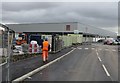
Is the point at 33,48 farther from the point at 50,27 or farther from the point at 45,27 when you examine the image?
the point at 45,27

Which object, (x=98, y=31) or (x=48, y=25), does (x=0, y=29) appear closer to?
(x=48, y=25)

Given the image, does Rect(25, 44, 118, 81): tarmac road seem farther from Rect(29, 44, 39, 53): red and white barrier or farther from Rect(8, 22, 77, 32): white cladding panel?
Rect(8, 22, 77, 32): white cladding panel

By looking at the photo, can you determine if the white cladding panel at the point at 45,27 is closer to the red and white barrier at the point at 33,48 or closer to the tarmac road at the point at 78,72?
the red and white barrier at the point at 33,48

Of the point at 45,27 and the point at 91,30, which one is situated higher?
the point at 45,27

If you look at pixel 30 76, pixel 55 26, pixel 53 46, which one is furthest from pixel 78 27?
pixel 30 76

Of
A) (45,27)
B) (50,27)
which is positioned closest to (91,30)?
(50,27)

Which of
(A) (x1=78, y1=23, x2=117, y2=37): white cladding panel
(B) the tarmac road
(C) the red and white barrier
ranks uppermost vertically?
(A) (x1=78, y1=23, x2=117, y2=37): white cladding panel

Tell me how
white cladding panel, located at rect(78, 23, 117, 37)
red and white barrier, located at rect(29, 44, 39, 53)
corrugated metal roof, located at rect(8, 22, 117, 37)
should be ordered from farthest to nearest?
white cladding panel, located at rect(78, 23, 117, 37) → corrugated metal roof, located at rect(8, 22, 117, 37) → red and white barrier, located at rect(29, 44, 39, 53)

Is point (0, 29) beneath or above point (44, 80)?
above

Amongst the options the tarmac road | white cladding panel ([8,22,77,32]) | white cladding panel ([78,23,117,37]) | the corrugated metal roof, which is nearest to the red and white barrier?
the tarmac road

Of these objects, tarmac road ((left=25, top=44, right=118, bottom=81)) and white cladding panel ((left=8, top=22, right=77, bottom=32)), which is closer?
tarmac road ((left=25, top=44, right=118, bottom=81))

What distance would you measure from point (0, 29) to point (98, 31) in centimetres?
14314

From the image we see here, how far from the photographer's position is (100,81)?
12242 mm

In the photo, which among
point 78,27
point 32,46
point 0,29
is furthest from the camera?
point 78,27
